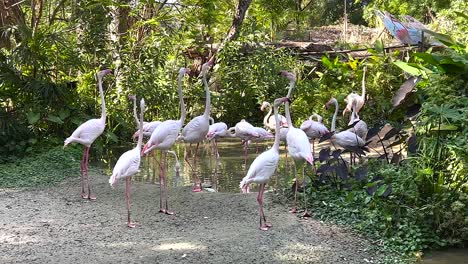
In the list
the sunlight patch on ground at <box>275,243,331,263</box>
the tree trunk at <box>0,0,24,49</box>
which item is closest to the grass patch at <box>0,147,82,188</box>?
the tree trunk at <box>0,0,24,49</box>

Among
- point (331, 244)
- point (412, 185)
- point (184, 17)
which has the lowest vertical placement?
point (331, 244)

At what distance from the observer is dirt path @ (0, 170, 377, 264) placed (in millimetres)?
4578

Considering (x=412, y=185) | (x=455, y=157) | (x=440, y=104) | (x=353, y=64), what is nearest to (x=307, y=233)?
(x=412, y=185)

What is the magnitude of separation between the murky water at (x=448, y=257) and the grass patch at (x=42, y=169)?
5.02m

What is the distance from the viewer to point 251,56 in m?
13.4

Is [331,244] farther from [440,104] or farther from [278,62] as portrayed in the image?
[278,62]

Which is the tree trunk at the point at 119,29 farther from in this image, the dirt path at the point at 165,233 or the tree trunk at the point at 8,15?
the dirt path at the point at 165,233

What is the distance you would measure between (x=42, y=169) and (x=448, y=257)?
5.79 metres

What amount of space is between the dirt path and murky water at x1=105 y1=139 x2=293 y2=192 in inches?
34.7

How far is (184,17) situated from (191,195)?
6760 millimetres

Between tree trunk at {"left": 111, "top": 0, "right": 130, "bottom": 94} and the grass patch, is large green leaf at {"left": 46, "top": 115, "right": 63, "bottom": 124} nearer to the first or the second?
the grass patch

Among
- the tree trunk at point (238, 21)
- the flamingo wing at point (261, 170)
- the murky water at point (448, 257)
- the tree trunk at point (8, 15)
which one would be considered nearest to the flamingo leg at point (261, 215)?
the flamingo wing at point (261, 170)

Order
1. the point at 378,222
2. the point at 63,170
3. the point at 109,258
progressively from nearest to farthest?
the point at 109,258 → the point at 378,222 → the point at 63,170

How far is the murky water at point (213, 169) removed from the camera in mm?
7523
